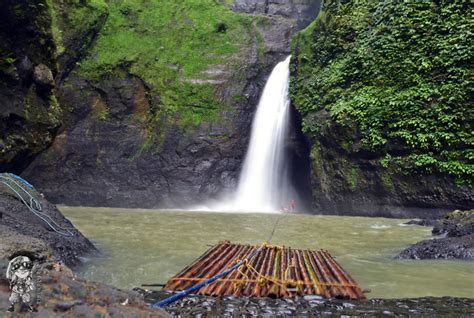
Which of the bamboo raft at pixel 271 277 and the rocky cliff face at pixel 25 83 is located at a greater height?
the rocky cliff face at pixel 25 83

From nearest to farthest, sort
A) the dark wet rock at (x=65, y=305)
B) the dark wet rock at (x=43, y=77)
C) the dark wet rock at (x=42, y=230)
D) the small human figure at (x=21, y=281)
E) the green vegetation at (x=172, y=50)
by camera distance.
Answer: the small human figure at (x=21, y=281), the dark wet rock at (x=65, y=305), the dark wet rock at (x=42, y=230), the dark wet rock at (x=43, y=77), the green vegetation at (x=172, y=50)

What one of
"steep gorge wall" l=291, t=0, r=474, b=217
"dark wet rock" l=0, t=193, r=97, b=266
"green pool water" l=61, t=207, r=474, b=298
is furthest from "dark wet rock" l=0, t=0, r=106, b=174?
"steep gorge wall" l=291, t=0, r=474, b=217

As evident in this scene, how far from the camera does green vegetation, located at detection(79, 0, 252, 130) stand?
84.5ft

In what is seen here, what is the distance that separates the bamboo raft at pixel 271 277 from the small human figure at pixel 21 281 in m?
3.01

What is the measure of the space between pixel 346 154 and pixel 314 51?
718 cm

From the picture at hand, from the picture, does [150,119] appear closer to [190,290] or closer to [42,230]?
[42,230]

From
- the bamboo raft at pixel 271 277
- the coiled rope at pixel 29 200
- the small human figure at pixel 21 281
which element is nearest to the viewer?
the small human figure at pixel 21 281

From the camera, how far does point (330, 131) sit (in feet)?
66.6

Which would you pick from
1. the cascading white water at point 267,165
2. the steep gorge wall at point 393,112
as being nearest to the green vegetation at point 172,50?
the cascading white water at point 267,165

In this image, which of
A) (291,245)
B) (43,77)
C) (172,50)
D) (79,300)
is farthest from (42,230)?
(172,50)

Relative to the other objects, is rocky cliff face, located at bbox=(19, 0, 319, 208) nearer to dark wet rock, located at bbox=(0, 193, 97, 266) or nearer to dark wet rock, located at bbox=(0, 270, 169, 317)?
dark wet rock, located at bbox=(0, 193, 97, 266)

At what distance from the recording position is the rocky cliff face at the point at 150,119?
79.1 feet

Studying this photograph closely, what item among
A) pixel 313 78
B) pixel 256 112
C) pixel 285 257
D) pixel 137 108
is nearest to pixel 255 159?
pixel 256 112

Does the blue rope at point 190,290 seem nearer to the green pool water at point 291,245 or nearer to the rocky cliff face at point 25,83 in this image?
the green pool water at point 291,245
